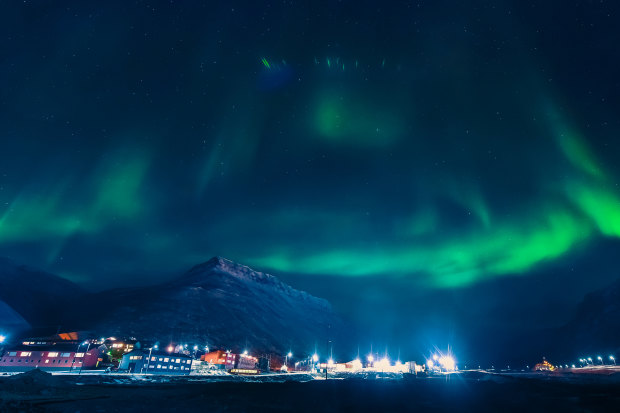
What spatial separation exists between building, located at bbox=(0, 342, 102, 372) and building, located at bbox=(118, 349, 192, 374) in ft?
50.4

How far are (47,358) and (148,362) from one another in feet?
114

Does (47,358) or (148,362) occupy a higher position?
(47,358)

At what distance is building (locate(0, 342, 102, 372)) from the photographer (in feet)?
401

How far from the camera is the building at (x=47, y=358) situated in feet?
401

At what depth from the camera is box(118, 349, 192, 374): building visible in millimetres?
Answer: 133500

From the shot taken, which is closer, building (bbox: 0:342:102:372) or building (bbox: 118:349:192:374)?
building (bbox: 0:342:102:372)

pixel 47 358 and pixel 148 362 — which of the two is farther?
pixel 148 362

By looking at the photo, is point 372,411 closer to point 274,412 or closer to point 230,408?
point 274,412

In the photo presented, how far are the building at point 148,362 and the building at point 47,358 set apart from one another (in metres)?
15.4

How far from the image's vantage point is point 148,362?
444 ft

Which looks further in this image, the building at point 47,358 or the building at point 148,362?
the building at point 148,362

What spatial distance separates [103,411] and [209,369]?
147 m

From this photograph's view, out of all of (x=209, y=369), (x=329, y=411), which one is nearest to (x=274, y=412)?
(x=329, y=411)

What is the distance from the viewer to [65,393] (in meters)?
69.6
